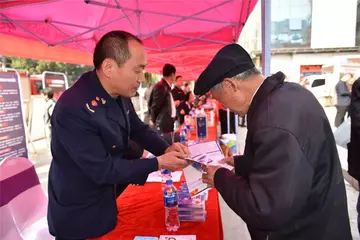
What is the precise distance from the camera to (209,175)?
1.17 meters

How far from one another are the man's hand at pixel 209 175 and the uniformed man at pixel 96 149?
23cm

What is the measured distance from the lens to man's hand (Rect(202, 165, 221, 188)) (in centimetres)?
115

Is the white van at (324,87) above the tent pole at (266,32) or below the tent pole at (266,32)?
below

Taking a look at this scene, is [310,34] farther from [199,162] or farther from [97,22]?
[199,162]

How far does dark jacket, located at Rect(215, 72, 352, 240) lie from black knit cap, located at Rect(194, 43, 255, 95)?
0.11 meters

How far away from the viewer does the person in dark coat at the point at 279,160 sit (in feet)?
2.66

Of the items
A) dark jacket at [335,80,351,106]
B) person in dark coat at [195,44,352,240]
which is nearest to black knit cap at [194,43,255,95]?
person in dark coat at [195,44,352,240]

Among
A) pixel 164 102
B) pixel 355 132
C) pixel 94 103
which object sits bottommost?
pixel 164 102

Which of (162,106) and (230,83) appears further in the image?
(162,106)

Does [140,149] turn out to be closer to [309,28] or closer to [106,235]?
Result: [106,235]

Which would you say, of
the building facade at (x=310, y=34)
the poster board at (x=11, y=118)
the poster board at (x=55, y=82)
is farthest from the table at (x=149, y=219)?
the building facade at (x=310, y=34)

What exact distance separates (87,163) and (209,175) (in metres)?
0.53

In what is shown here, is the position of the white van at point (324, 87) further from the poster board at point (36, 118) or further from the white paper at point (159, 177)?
the white paper at point (159, 177)

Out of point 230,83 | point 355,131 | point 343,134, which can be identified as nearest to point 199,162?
point 230,83
